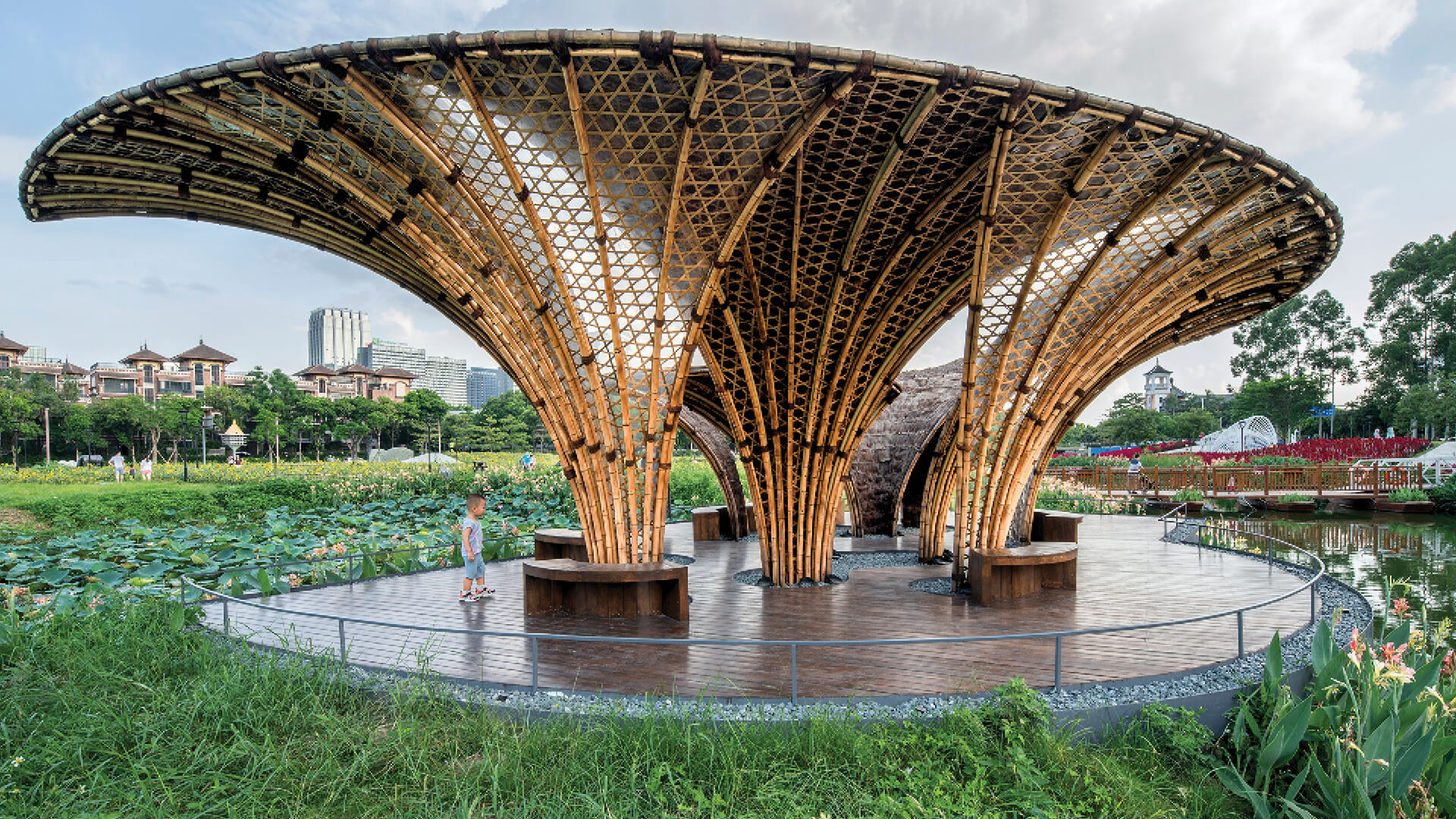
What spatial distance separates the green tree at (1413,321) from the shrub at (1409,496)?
768 inches

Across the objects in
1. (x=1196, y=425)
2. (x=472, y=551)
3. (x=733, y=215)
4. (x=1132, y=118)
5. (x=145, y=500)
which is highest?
(x=1132, y=118)

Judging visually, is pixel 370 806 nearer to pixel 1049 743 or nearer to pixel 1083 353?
pixel 1049 743

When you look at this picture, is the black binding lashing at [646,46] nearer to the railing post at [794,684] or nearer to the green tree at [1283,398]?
the railing post at [794,684]

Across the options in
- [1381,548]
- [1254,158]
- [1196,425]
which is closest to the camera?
[1254,158]

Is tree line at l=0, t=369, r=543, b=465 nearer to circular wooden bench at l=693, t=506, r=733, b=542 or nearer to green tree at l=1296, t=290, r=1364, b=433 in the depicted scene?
circular wooden bench at l=693, t=506, r=733, b=542

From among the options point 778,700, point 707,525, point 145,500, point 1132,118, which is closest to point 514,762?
point 778,700

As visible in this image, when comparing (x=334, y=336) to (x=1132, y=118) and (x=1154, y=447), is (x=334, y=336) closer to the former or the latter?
(x=1154, y=447)

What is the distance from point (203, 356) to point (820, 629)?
75.3 m

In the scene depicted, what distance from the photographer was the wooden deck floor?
5.84m

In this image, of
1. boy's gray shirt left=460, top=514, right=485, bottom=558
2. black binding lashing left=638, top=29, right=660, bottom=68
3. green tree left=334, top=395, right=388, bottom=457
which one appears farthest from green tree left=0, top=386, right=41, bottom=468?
black binding lashing left=638, top=29, right=660, bottom=68

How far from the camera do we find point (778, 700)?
529 cm

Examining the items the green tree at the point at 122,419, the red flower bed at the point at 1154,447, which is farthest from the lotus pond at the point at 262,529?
the red flower bed at the point at 1154,447

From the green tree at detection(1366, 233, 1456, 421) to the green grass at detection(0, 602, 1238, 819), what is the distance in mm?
46016

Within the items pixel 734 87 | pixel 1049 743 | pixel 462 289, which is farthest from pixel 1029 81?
pixel 462 289
